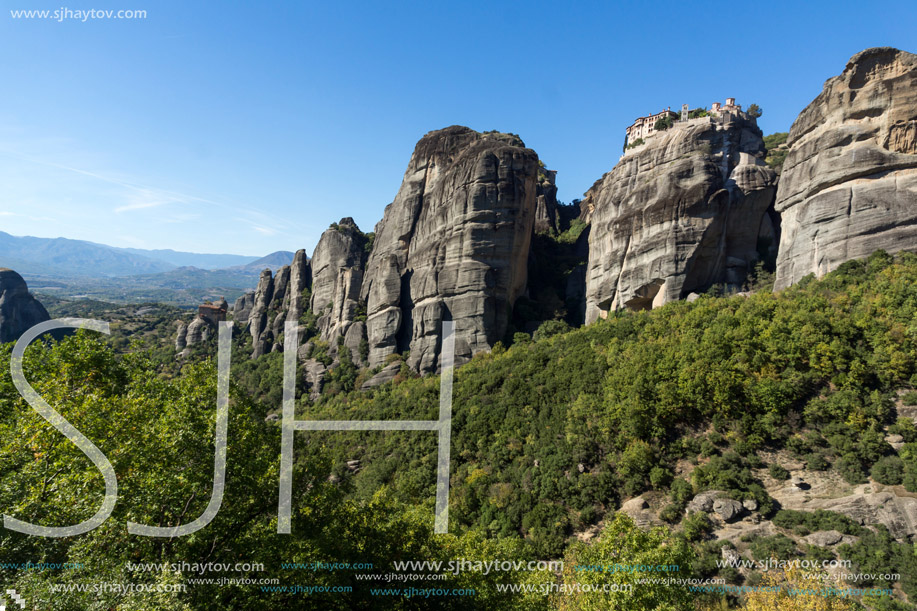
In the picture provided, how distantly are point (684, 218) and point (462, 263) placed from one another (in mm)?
21289

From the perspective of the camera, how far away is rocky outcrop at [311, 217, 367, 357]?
53719 millimetres

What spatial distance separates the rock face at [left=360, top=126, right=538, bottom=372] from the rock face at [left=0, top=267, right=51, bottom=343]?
6363 centimetres

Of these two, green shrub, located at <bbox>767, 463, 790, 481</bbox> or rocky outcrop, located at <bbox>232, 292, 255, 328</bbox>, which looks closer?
green shrub, located at <bbox>767, 463, 790, 481</bbox>

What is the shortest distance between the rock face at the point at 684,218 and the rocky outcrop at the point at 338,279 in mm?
28872

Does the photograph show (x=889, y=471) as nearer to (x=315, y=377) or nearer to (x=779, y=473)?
(x=779, y=473)

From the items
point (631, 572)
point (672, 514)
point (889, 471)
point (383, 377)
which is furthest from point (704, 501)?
point (383, 377)

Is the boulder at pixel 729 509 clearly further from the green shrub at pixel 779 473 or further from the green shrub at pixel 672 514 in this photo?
the green shrub at pixel 779 473

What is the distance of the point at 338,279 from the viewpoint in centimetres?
5753

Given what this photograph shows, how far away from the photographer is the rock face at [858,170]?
29297 millimetres

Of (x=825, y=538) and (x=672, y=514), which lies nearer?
(x=825, y=538)

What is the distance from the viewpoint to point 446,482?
31.1 meters

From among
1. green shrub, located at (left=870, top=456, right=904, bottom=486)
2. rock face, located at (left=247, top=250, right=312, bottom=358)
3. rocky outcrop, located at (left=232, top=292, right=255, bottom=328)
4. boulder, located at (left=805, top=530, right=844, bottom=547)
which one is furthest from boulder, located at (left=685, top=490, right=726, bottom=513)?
rocky outcrop, located at (left=232, top=292, right=255, bottom=328)

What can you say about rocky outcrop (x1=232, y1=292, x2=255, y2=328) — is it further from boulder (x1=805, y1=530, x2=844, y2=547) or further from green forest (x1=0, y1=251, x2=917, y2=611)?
boulder (x1=805, y1=530, x2=844, y2=547)

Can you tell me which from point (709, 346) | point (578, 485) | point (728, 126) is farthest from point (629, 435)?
point (728, 126)
